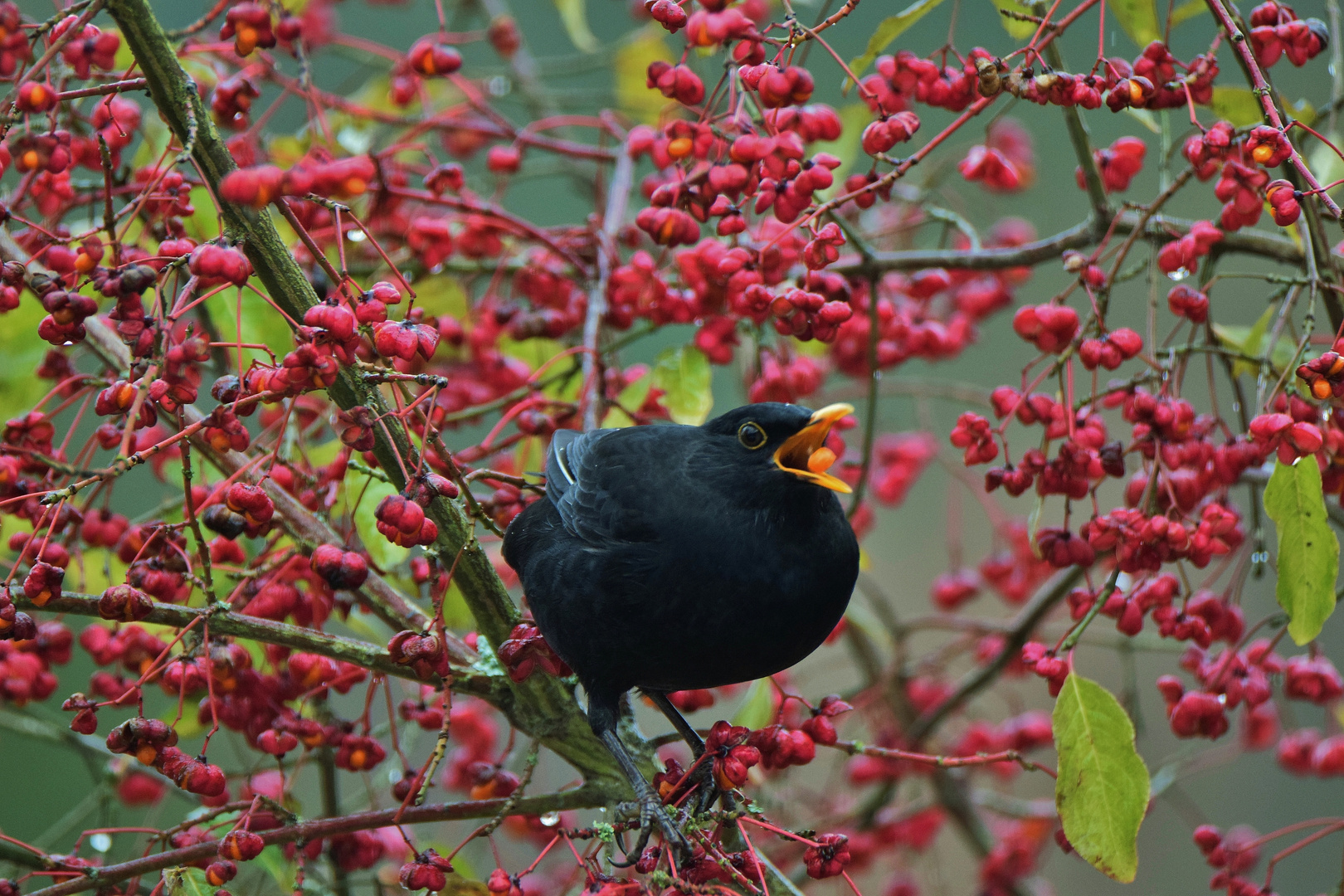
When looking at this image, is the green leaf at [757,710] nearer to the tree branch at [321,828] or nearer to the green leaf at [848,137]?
the tree branch at [321,828]

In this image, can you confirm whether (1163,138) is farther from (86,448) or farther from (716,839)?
(86,448)

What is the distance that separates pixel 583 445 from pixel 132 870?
3.35 ft

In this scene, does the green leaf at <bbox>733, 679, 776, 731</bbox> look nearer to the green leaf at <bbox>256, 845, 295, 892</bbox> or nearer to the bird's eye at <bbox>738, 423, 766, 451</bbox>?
the bird's eye at <bbox>738, 423, 766, 451</bbox>

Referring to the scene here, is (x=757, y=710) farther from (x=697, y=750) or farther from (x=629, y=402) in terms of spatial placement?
(x=629, y=402)

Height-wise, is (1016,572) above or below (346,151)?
below

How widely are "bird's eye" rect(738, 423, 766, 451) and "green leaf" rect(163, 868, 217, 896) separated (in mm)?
1065

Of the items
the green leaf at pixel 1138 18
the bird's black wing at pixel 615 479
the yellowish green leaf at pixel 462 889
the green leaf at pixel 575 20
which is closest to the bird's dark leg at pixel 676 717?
the bird's black wing at pixel 615 479

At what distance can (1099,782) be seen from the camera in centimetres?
165

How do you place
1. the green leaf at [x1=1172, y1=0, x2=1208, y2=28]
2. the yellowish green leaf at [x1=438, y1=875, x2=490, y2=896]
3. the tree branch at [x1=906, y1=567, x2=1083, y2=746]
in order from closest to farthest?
the yellowish green leaf at [x1=438, y1=875, x2=490, y2=896] → the green leaf at [x1=1172, y1=0, x2=1208, y2=28] → the tree branch at [x1=906, y1=567, x2=1083, y2=746]

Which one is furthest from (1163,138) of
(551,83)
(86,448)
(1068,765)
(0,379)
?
(551,83)

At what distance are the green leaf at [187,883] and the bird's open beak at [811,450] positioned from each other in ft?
3.46

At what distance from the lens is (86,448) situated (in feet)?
6.15

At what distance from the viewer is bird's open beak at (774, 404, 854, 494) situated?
1.83 m

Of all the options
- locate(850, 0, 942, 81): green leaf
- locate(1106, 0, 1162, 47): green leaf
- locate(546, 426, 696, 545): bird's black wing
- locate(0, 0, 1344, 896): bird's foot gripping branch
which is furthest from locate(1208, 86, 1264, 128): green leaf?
locate(546, 426, 696, 545): bird's black wing
